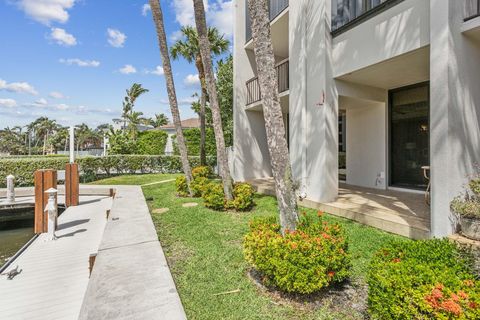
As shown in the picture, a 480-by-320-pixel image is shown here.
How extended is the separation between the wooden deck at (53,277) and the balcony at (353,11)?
27.8 feet

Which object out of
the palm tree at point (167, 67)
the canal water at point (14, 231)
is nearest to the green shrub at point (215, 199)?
the palm tree at point (167, 67)

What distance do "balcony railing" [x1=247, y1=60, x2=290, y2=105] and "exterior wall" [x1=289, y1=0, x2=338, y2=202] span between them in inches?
66.6

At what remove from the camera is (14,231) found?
30.9 feet

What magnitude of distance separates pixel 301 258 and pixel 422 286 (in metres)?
1.14


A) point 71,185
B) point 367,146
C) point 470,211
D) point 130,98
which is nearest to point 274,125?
point 470,211

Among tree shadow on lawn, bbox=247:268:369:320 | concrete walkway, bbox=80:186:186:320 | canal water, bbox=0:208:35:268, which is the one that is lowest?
canal water, bbox=0:208:35:268

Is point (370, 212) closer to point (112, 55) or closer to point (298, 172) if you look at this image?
point (298, 172)

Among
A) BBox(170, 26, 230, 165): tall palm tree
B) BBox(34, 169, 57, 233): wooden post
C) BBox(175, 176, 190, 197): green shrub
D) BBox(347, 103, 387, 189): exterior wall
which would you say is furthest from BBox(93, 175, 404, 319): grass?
BBox(170, 26, 230, 165): tall palm tree

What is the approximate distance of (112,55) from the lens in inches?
796

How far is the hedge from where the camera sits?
15539mm

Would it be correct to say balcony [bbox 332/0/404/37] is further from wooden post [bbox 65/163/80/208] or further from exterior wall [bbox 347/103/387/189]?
wooden post [bbox 65/163/80/208]

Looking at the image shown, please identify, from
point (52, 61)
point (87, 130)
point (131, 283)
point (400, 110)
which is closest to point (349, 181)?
point (400, 110)

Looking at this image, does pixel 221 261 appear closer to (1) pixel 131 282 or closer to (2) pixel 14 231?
(1) pixel 131 282

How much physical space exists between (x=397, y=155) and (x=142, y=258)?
Answer: 878 cm
